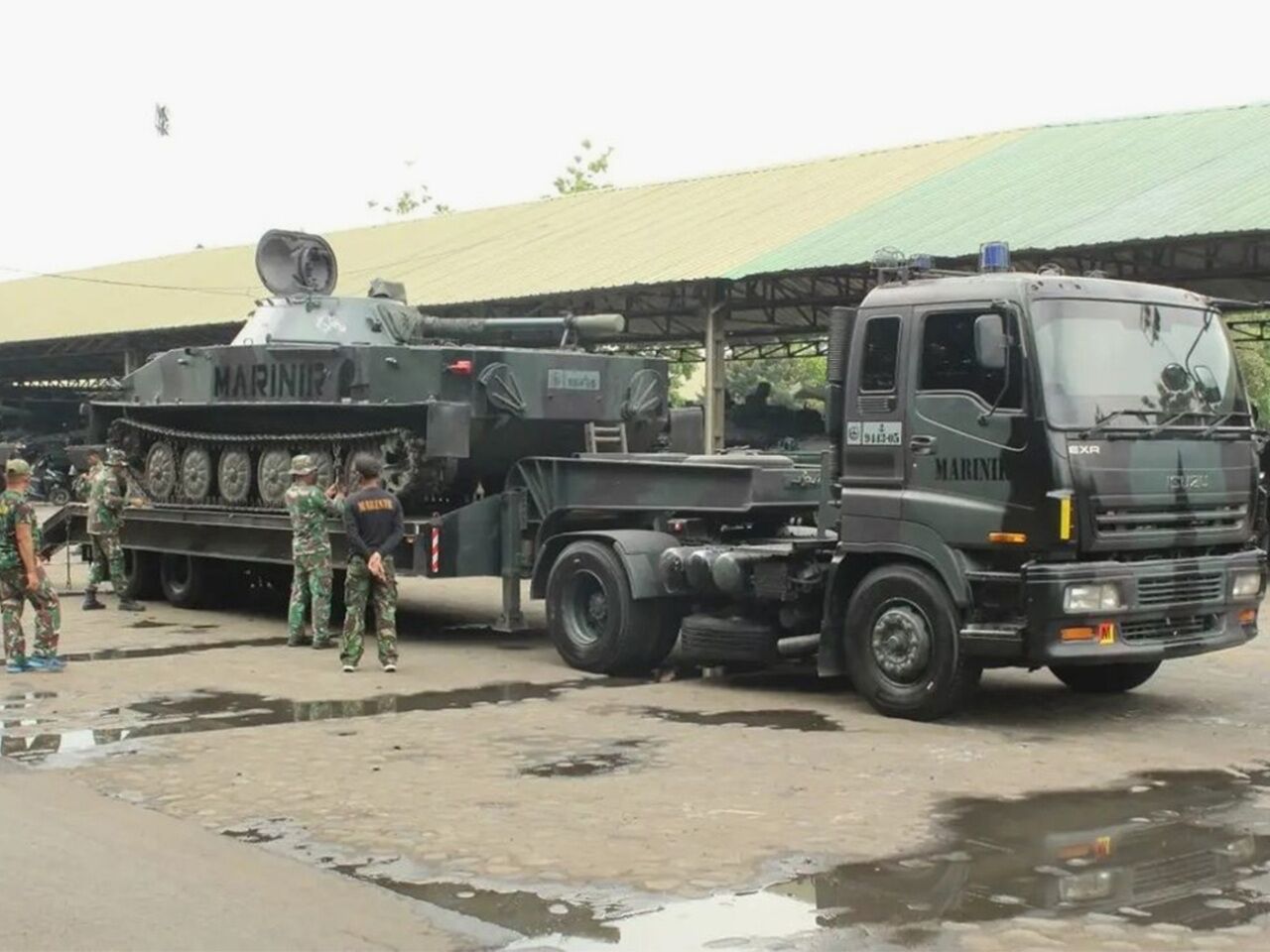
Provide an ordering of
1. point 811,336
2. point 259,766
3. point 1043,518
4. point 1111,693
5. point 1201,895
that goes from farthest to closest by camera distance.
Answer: point 811,336 → point 1111,693 → point 1043,518 → point 259,766 → point 1201,895

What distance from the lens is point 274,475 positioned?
15.3m

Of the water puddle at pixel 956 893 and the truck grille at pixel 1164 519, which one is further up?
the truck grille at pixel 1164 519

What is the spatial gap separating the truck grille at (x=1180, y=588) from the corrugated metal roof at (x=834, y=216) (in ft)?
32.2

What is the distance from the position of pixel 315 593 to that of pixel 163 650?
1268 millimetres

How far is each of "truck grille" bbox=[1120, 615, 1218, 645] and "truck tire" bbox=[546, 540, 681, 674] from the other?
11.9 ft

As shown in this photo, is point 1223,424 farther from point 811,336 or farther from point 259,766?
point 811,336

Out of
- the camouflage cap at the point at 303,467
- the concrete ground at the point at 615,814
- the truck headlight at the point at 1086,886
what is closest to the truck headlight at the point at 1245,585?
the concrete ground at the point at 615,814

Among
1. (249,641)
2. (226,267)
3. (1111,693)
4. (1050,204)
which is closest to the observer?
(1111,693)

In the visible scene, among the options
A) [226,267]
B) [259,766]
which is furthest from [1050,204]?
[226,267]

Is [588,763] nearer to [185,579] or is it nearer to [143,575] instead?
[185,579]

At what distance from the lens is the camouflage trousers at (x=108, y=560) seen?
16328 mm

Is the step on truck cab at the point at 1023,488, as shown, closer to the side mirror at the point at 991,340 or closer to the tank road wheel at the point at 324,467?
the side mirror at the point at 991,340

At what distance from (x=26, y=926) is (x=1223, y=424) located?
23.5 feet

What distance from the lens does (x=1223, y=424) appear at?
969 centimetres
